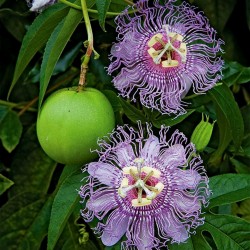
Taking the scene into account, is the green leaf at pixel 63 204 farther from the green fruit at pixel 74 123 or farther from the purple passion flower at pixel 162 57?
the purple passion flower at pixel 162 57

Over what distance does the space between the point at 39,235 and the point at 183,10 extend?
1.75ft

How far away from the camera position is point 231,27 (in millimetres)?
1604

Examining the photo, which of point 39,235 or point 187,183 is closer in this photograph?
point 187,183

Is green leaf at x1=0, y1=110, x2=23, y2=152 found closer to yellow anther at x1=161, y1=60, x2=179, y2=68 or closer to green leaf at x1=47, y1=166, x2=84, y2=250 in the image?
green leaf at x1=47, y1=166, x2=84, y2=250

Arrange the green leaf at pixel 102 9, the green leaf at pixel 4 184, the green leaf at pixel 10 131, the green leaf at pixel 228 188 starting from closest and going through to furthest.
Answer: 1. the green leaf at pixel 102 9
2. the green leaf at pixel 228 188
3. the green leaf at pixel 4 184
4. the green leaf at pixel 10 131

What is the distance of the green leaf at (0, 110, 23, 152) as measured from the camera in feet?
5.03

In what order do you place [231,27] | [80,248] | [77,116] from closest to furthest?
1. [77,116]
2. [80,248]
3. [231,27]

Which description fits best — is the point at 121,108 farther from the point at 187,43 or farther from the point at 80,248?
the point at 80,248

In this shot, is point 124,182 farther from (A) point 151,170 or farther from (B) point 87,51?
(B) point 87,51

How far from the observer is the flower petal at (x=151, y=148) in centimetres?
123

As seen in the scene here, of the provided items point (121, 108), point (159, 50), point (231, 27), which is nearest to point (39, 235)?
point (121, 108)

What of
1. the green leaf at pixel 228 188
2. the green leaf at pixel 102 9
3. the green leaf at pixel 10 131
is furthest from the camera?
the green leaf at pixel 10 131

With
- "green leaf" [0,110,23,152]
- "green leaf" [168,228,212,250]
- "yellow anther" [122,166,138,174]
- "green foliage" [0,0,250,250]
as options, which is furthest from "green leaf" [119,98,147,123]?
"green leaf" [0,110,23,152]

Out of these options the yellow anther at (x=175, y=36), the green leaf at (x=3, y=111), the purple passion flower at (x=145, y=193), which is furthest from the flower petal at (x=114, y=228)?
the green leaf at (x=3, y=111)
